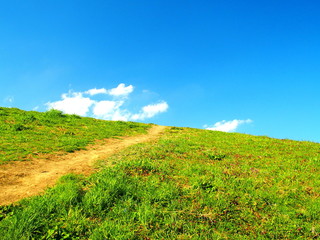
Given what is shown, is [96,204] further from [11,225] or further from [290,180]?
[290,180]

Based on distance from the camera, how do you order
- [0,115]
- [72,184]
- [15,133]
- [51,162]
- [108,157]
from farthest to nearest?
1. [0,115]
2. [15,133]
3. [108,157]
4. [51,162]
5. [72,184]

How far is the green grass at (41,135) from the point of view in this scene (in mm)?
10820

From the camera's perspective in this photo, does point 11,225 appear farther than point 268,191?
No

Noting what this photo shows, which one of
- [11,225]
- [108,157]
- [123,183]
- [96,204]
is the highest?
[108,157]

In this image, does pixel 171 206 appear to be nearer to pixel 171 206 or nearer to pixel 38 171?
pixel 171 206

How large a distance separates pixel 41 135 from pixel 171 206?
1182cm

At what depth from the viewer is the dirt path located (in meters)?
6.70

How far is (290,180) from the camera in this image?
8695 mm

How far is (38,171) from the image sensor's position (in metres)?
8.55

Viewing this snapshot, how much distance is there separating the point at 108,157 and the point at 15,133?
7392 mm

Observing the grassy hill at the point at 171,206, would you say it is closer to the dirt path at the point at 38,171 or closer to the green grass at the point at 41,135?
the dirt path at the point at 38,171

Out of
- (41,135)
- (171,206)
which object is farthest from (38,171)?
(41,135)

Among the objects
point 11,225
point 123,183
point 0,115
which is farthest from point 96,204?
point 0,115

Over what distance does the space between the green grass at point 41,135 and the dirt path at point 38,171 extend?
3.27ft
